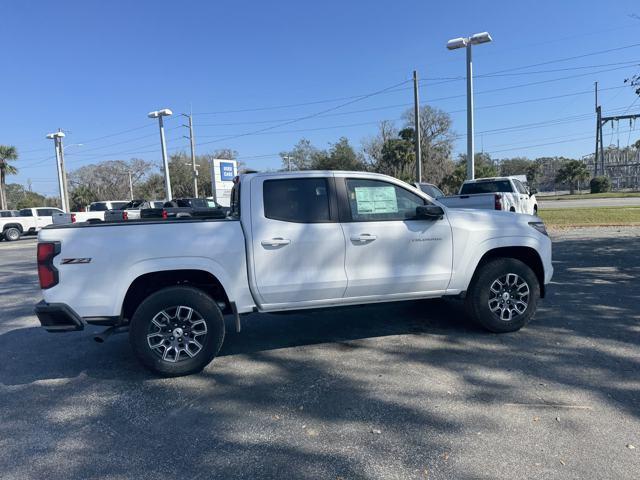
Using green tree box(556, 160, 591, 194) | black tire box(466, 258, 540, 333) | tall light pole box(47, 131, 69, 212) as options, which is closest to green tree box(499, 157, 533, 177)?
green tree box(556, 160, 591, 194)

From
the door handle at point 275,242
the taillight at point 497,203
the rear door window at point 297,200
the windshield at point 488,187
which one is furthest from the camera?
the windshield at point 488,187

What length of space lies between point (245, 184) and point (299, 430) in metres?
2.41

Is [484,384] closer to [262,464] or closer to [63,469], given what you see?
[262,464]

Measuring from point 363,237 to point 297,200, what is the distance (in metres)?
0.76

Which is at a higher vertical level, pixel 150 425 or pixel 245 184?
pixel 245 184

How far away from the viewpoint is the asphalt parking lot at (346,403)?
290 centimetres

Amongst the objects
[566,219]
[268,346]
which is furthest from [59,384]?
[566,219]

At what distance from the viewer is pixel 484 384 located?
3.89 m

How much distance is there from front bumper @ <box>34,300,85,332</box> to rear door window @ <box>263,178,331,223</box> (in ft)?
6.35

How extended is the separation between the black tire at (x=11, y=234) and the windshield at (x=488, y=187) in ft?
75.4

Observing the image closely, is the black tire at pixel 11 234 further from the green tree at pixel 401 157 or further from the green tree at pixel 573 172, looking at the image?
the green tree at pixel 573 172

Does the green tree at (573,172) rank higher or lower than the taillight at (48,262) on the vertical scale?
higher

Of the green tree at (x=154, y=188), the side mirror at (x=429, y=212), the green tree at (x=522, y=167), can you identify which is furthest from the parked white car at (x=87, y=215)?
the green tree at (x=522, y=167)

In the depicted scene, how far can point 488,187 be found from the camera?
15.0 meters
